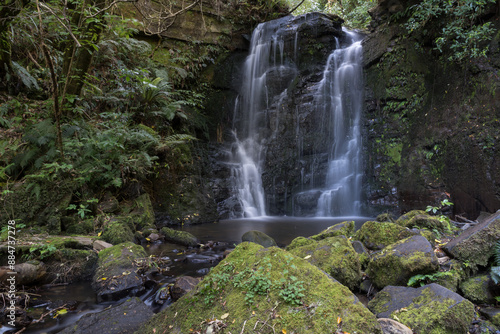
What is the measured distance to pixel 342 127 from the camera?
424 inches

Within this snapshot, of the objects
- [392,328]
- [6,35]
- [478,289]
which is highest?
[6,35]

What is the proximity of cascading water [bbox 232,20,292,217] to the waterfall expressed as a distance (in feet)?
8.58

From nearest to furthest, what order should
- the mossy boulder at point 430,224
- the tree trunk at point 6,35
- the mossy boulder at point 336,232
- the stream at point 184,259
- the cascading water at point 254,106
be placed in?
the stream at point 184,259 < the mossy boulder at point 336,232 < the mossy boulder at point 430,224 < the tree trunk at point 6,35 < the cascading water at point 254,106

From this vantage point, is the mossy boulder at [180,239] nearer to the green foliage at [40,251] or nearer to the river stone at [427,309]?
the green foliage at [40,251]

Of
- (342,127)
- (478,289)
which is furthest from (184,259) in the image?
(342,127)

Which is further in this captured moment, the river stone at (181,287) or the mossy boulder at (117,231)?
the mossy boulder at (117,231)

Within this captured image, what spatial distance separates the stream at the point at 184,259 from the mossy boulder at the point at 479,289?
10.2ft

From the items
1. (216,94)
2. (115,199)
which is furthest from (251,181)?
(115,199)

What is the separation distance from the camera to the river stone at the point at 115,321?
8.02ft

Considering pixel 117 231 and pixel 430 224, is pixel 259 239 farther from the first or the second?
pixel 430 224

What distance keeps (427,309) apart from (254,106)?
11.7 m

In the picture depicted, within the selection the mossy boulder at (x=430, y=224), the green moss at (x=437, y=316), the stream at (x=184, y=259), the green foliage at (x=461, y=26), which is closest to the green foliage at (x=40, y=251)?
the stream at (x=184, y=259)

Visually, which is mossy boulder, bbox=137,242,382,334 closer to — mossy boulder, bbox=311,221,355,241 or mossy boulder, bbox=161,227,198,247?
mossy boulder, bbox=311,221,355,241

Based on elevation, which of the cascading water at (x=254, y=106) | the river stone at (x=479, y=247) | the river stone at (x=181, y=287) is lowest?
the river stone at (x=181, y=287)
